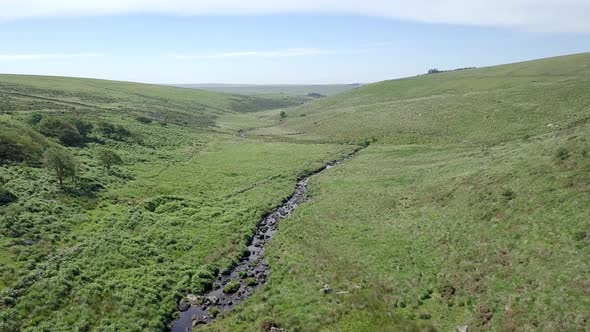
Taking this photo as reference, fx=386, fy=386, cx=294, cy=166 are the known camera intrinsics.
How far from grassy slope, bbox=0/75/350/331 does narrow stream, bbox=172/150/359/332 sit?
0.99 metres

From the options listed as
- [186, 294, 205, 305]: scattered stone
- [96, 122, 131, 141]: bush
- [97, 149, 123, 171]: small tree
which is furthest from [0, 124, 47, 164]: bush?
[186, 294, 205, 305]: scattered stone

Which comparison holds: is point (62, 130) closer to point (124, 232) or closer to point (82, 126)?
point (82, 126)

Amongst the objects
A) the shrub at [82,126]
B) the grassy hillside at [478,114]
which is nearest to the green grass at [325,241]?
the shrub at [82,126]

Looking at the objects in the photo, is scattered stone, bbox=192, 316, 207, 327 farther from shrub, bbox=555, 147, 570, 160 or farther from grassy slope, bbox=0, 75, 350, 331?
shrub, bbox=555, 147, 570, 160

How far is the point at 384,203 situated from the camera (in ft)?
144

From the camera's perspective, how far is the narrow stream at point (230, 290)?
2556 cm

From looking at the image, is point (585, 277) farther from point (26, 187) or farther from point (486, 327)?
point (26, 187)

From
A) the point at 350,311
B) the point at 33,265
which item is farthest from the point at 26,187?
the point at 350,311

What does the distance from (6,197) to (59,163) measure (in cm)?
746

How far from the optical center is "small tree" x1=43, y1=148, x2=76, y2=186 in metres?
45.0

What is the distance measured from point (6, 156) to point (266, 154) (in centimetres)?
4299

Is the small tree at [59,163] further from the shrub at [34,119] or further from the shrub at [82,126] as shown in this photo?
the shrub at [34,119]

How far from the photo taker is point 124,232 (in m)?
36.7

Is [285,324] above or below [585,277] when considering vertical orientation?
below
